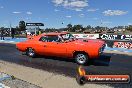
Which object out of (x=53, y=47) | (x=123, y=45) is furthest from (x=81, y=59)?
(x=123, y=45)

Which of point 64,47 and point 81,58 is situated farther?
point 64,47

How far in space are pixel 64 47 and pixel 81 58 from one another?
106 cm

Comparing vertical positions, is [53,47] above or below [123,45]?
above

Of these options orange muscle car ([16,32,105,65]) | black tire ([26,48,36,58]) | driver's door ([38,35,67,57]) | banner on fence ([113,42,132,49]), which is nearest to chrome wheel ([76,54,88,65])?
orange muscle car ([16,32,105,65])

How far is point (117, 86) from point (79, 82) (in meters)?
1.20

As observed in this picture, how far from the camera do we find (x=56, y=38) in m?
11.8

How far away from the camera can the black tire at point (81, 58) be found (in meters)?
10.7

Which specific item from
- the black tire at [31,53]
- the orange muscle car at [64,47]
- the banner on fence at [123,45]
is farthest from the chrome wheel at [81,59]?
the banner on fence at [123,45]

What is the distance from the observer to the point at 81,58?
1088cm

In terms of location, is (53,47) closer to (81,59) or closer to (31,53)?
(81,59)

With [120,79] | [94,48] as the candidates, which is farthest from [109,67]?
[120,79]

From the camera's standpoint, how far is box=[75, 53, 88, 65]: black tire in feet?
35.2

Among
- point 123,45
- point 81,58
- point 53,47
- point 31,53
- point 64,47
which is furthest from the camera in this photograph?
point 123,45

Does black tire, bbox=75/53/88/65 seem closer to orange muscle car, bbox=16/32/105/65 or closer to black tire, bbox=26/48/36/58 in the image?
orange muscle car, bbox=16/32/105/65
